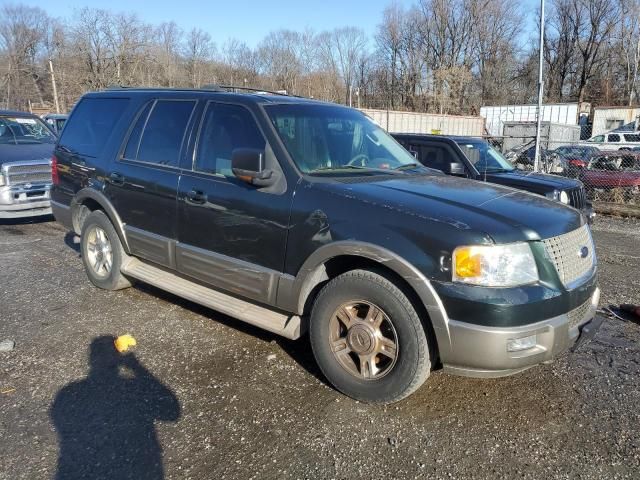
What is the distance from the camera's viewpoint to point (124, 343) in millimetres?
3986

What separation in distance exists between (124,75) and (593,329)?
172 feet

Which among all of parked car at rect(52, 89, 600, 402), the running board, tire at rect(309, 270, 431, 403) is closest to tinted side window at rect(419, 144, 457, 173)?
parked car at rect(52, 89, 600, 402)

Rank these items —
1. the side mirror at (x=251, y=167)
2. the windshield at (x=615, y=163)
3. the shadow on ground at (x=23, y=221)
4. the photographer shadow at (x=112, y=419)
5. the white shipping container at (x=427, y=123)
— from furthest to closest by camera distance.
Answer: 1. the white shipping container at (x=427, y=123)
2. the windshield at (x=615, y=163)
3. the shadow on ground at (x=23, y=221)
4. the side mirror at (x=251, y=167)
5. the photographer shadow at (x=112, y=419)

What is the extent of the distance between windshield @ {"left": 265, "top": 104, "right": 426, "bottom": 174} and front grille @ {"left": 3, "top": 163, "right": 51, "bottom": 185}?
249 inches

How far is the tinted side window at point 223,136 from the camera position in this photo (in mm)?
3805

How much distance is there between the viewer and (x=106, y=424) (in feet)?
9.76

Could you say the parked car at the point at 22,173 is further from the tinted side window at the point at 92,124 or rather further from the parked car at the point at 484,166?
the parked car at the point at 484,166

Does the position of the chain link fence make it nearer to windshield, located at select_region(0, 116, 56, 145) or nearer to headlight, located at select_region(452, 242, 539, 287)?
headlight, located at select_region(452, 242, 539, 287)

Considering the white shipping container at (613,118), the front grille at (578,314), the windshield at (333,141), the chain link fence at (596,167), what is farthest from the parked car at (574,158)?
the white shipping container at (613,118)

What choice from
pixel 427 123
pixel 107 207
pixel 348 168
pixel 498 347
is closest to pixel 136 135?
pixel 107 207

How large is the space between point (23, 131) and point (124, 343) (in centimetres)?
739

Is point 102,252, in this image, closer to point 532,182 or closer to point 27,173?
point 27,173

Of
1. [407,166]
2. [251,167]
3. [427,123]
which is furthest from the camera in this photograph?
[427,123]

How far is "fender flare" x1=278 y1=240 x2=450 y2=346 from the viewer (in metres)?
2.83
